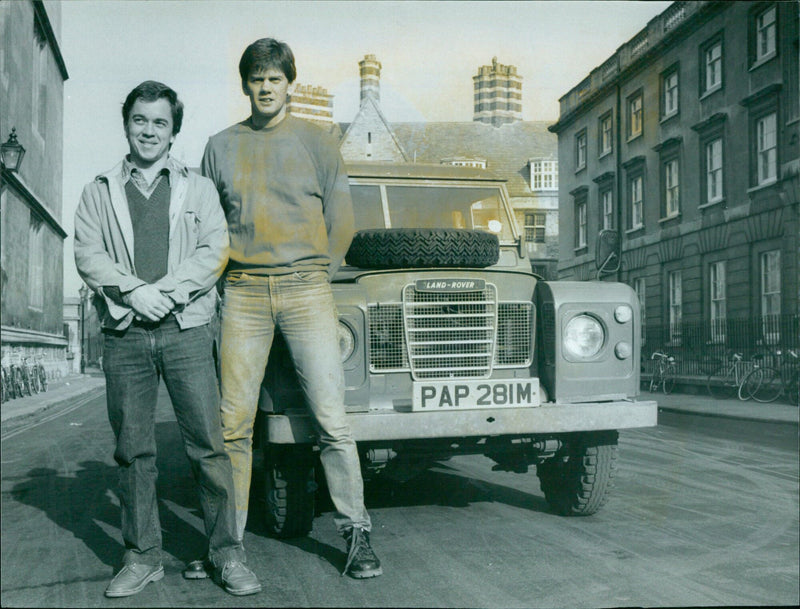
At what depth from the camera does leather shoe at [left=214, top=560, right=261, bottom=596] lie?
1.90 m

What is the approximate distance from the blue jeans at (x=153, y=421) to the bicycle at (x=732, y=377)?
12.7 meters

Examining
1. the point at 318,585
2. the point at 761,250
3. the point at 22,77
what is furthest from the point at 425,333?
the point at 761,250

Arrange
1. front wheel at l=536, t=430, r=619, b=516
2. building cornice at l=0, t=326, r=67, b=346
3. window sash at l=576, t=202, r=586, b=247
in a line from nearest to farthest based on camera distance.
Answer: building cornice at l=0, t=326, r=67, b=346 < window sash at l=576, t=202, r=586, b=247 < front wheel at l=536, t=430, r=619, b=516

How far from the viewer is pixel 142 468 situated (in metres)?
1.95

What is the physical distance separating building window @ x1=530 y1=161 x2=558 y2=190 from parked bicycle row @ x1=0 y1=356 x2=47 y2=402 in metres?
1.44

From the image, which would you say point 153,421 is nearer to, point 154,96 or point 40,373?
point 40,373

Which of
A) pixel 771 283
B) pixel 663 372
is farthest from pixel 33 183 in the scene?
pixel 771 283

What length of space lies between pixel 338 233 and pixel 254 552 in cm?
158

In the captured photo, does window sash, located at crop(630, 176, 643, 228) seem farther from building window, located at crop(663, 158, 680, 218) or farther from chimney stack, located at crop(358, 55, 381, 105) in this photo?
chimney stack, located at crop(358, 55, 381, 105)

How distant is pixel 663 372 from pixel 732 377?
3.65 m

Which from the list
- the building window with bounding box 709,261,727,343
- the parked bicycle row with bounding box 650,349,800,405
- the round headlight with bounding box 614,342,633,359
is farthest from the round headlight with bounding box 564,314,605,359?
the parked bicycle row with bounding box 650,349,800,405

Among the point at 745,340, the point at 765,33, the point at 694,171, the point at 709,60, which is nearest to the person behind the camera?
the point at 709,60

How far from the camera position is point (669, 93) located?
4.30m

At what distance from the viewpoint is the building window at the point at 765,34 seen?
10225 millimetres
